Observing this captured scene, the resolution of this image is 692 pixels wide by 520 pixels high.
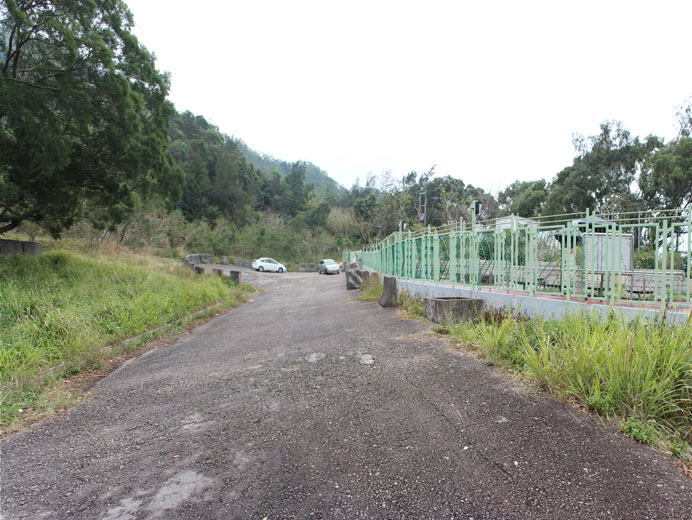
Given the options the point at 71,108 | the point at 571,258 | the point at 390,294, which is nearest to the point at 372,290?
the point at 390,294

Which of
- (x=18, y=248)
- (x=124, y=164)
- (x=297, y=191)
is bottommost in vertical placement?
(x=18, y=248)

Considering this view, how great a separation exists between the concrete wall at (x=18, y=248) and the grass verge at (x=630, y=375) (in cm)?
1253

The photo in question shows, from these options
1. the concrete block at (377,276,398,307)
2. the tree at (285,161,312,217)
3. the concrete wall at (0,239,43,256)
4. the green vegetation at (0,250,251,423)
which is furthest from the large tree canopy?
the tree at (285,161,312,217)

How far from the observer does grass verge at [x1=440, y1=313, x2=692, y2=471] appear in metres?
2.38

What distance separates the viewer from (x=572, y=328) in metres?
3.46

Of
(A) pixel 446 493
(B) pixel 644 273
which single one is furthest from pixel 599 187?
(A) pixel 446 493

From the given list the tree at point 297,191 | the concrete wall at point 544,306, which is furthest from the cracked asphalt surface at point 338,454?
the tree at point 297,191

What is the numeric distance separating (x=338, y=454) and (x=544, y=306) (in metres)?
3.68

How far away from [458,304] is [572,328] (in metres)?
2.02

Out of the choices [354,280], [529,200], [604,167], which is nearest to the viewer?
[354,280]

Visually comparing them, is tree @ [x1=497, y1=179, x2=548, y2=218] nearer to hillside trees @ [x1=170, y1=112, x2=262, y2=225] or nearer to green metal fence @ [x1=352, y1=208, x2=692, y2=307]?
green metal fence @ [x1=352, y1=208, x2=692, y2=307]

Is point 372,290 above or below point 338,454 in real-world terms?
above

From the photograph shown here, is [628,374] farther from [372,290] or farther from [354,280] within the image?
[354,280]

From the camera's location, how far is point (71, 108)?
25.1 ft
